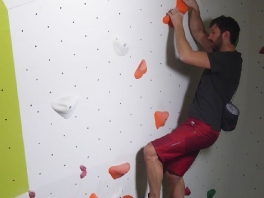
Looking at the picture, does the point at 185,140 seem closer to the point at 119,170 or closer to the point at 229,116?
the point at 229,116

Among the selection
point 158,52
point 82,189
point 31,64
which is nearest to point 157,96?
point 158,52

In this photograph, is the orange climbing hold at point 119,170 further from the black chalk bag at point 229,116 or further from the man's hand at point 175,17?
the man's hand at point 175,17

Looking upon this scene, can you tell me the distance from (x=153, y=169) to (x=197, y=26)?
80 cm

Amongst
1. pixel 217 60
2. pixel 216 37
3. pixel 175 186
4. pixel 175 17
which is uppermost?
pixel 175 17

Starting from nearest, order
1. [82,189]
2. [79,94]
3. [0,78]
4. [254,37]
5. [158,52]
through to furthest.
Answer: [0,78], [79,94], [82,189], [158,52], [254,37]

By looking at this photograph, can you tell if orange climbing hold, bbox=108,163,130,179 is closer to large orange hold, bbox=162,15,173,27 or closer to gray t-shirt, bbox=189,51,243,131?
gray t-shirt, bbox=189,51,243,131

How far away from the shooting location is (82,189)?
1.74 metres

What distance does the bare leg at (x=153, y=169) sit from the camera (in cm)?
182

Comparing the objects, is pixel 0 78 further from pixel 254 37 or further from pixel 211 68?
pixel 254 37

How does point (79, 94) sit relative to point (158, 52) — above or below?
below

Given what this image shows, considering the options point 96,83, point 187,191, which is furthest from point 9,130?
point 187,191

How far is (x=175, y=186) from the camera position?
2037 millimetres

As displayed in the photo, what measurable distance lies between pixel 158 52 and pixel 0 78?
2.73 feet

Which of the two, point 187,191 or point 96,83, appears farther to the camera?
point 187,191
